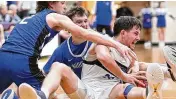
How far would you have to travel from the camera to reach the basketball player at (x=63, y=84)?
Answer: 287 cm


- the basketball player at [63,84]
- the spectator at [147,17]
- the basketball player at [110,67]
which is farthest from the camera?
the spectator at [147,17]

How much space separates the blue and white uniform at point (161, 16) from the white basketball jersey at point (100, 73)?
9001 millimetres

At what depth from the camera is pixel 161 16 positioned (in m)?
12.6

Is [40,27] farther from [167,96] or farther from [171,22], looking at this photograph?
[171,22]

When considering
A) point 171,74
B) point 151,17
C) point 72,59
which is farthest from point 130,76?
point 151,17

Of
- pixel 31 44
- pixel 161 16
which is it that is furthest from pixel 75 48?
pixel 161 16

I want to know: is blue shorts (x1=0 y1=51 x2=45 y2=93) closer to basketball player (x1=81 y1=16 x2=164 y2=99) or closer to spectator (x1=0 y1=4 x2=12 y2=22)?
basketball player (x1=81 y1=16 x2=164 y2=99)

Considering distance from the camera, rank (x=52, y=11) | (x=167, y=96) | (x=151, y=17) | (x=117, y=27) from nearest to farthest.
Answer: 1. (x=52, y=11)
2. (x=117, y=27)
3. (x=167, y=96)
4. (x=151, y=17)

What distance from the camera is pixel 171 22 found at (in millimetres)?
13484

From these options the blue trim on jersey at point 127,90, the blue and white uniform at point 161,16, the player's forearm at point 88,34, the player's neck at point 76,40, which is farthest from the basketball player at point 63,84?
the blue and white uniform at point 161,16

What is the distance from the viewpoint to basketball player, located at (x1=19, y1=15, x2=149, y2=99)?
2873mm

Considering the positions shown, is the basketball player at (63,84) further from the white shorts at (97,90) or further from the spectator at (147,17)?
the spectator at (147,17)

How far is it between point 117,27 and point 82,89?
64 cm

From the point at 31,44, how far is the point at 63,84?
16.6 inches
